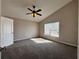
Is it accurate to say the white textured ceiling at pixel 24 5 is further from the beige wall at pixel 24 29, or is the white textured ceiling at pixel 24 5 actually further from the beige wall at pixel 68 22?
the beige wall at pixel 24 29

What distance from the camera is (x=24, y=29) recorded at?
30.1 ft

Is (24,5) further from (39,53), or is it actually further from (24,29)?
(24,29)

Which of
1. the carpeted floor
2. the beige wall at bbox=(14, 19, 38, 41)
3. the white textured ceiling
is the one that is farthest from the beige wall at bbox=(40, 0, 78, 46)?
the beige wall at bbox=(14, 19, 38, 41)

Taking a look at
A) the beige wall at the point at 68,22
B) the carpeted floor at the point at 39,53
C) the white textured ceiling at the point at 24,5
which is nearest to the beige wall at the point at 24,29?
the white textured ceiling at the point at 24,5

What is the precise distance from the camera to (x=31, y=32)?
399 inches

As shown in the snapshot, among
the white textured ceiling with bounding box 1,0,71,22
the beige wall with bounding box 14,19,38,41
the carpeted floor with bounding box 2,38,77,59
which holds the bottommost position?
the carpeted floor with bounding box 2,38,77,59

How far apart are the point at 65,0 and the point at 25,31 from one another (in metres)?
5.31

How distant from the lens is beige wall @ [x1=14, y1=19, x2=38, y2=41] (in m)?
8.18

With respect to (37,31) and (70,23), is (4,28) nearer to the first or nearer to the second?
(70,23)

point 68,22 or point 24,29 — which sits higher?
point 68,22

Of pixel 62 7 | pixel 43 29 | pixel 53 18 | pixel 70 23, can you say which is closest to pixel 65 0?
pixel 62 7

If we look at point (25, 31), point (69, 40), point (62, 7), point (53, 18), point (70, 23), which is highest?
point (62, 7)

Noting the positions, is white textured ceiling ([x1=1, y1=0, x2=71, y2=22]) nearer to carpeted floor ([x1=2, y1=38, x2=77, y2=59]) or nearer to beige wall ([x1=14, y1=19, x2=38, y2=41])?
beige wall ([x1=14, y1=19, x2=38, y2=41])

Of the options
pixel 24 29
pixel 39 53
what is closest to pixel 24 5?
pixel 39 53
